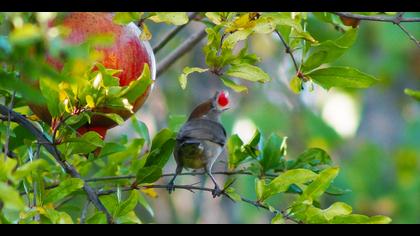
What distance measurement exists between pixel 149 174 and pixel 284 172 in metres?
0.28

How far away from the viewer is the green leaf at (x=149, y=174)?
1802 mm

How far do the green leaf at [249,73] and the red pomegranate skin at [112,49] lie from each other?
17 cm

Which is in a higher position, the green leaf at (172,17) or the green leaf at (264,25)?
the green leaf at (264,25)

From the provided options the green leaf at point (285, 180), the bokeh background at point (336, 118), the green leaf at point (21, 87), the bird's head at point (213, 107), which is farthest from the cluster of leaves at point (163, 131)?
the bokeh background at point (336, 118)

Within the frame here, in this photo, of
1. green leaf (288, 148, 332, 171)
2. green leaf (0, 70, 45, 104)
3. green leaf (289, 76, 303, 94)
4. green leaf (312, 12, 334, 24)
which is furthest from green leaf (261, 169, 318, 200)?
green leaf (0, 70, 45, 104)

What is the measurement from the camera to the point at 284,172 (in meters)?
1.80

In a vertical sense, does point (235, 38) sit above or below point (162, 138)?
above

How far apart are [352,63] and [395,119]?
0.86 metres

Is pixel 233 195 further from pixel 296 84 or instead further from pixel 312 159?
pixel 312 159

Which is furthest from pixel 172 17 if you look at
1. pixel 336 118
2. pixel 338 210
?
pixel 336 118

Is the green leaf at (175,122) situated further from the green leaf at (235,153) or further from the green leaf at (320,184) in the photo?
the green leaf at (320,184)

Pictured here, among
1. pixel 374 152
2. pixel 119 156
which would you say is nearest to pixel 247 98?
pixel 374 152

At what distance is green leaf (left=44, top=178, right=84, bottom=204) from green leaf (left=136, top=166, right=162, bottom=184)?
0.25 metres
